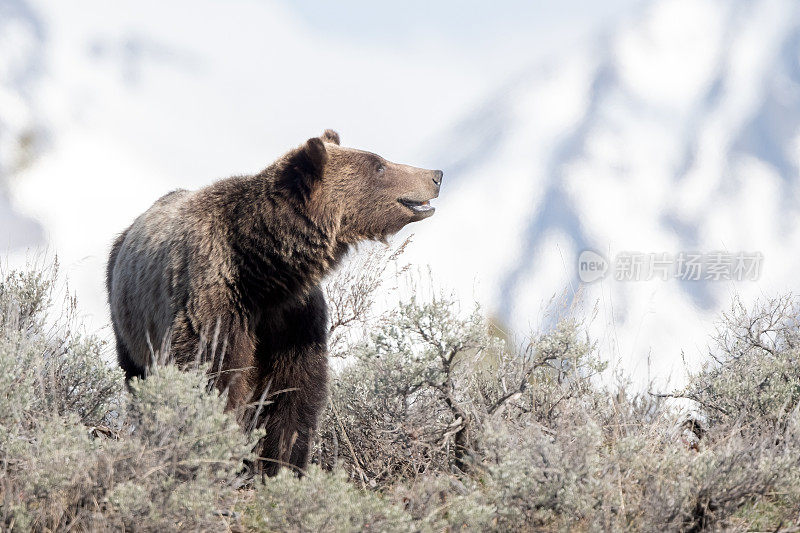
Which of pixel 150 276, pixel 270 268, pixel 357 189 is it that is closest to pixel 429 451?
pixel 270 268

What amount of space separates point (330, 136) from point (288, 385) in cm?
191

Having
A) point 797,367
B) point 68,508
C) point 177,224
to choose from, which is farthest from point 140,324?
point 797,367

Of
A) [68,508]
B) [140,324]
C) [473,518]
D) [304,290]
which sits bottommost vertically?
[68,508]

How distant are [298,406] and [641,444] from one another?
7.06 ft

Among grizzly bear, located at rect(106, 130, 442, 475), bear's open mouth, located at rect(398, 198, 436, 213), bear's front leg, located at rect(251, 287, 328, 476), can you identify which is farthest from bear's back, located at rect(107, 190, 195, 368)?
bear's open mouth, located at rect(398, 198, 436, 213)

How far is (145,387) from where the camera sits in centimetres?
310

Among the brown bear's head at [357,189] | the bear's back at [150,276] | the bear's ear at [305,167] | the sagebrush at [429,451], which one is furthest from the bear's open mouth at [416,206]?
the bear's back at [150,276]

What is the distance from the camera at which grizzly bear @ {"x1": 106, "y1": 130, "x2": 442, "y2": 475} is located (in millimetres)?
4430

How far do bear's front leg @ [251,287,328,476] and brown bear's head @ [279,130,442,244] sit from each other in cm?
61

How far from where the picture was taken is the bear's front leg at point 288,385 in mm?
4684

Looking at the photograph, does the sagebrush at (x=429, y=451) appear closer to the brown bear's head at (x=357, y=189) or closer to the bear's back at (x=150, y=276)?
the bear's back at (x=150, y=276)

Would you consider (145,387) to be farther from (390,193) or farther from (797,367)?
(797,367)

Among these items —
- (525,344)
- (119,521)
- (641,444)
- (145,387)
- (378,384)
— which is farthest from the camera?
(525,344)

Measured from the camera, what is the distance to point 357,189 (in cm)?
501
